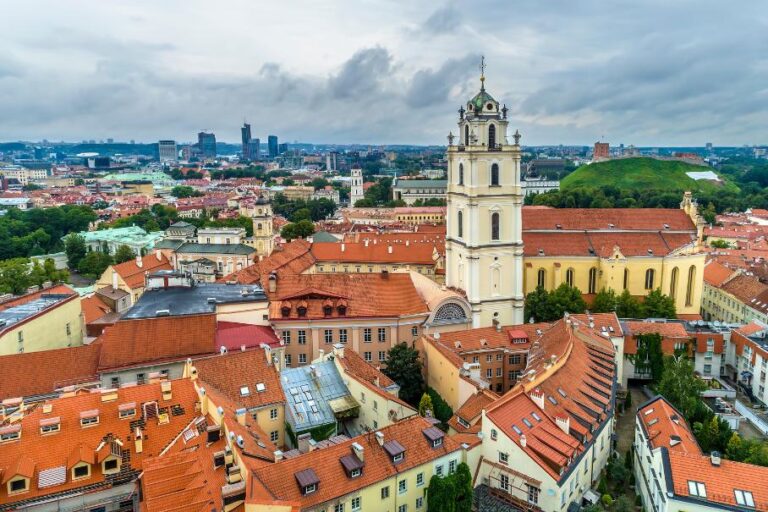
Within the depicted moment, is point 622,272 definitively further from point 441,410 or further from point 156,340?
point 156,340

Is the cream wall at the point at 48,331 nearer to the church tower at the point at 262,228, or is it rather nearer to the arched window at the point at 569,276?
the church tower at the point at 262,228

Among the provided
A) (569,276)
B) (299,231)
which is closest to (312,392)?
(569,276)

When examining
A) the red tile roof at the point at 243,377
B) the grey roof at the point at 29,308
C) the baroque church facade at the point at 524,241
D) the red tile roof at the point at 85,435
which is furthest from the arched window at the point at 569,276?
the grey roof at the point at 29,308

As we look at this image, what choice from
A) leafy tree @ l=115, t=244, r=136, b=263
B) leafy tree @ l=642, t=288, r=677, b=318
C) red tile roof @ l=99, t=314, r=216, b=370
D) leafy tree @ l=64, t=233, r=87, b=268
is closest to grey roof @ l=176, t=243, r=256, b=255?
leafy tree @ l=115, t=244, r=136, b=263

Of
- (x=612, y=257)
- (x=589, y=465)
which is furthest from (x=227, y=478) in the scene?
(x=612, y=257)

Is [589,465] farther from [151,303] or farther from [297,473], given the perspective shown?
[151,303]
